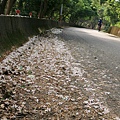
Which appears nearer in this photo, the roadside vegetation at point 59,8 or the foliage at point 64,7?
the roadside vegetation at point 59,8

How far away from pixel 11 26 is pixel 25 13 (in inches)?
1351

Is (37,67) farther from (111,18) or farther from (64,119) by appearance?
(111,18)

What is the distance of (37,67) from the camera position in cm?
630

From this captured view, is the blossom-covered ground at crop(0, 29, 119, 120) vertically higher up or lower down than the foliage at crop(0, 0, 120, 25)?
lower down

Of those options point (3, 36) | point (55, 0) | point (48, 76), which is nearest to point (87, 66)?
point (48, 76)

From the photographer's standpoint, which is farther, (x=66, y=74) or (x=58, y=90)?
(x=66, y=74)

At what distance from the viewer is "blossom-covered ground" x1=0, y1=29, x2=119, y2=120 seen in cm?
349

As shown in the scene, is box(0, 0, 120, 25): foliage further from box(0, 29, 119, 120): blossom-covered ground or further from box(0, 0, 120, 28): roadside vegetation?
box(0, 29, 119, 120): blossom-covered ground

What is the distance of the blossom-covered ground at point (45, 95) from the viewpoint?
3490 mm

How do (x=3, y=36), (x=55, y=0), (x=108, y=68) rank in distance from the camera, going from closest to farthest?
1. (x=108, y=68)
2. (x=3, y=36)
3. (x=55, y=0)

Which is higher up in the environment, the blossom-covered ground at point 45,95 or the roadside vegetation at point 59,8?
the roadside vegetation at point 59,8

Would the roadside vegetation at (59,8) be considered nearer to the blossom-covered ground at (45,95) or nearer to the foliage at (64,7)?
the foliage at (64,7)

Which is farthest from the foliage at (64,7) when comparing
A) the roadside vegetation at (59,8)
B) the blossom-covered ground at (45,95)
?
the blossom-covered ground at (45,95)

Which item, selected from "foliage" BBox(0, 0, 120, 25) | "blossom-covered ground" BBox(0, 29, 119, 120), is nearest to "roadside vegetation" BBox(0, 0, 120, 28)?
"foliage" BBox(0, 0, 120, 25)
